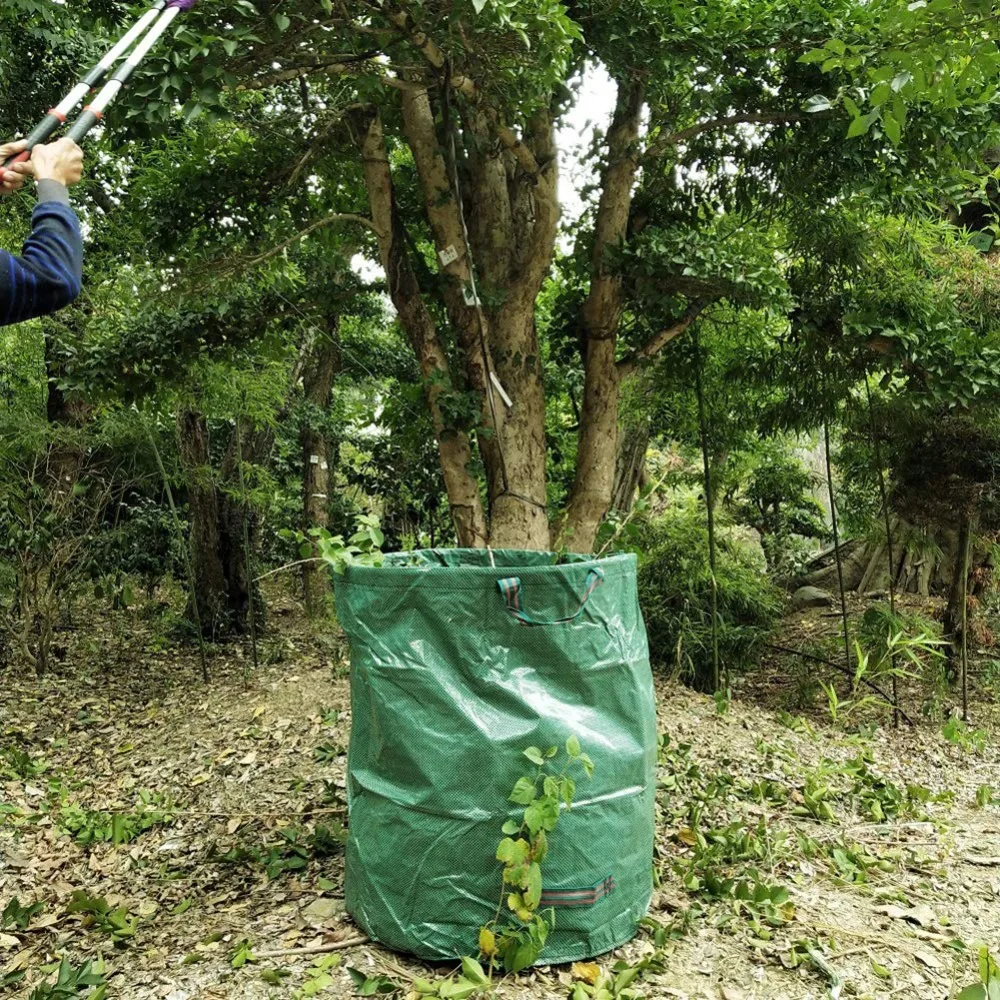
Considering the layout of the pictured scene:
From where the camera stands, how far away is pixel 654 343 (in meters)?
4.70

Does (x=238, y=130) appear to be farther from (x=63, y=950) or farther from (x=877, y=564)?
(x=877, y=564)

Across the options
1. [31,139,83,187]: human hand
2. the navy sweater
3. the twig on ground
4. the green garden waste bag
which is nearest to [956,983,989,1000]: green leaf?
the green garden waste bag

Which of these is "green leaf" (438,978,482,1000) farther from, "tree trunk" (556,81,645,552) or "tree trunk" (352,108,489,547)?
"tree trunk" (352,108,489,547)

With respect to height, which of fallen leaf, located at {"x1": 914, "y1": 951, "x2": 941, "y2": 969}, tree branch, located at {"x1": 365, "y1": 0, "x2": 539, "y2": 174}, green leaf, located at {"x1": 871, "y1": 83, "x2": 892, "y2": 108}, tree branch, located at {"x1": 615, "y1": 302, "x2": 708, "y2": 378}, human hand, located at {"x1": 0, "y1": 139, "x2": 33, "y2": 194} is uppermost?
tree branch, located at {"x1": 365, "y1": 0, "x2": 539, "y2": 174}

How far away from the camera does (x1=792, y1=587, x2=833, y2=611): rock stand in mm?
8961

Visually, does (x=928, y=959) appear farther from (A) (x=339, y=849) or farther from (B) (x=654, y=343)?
(B) (x=654, y=343)

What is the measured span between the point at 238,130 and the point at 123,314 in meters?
1.28

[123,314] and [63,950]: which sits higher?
[123,314]

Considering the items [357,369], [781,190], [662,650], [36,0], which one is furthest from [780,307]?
[357,369]

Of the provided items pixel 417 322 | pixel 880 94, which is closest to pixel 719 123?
pixel 417 322

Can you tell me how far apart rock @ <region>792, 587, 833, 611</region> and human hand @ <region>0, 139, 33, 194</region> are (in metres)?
8.33

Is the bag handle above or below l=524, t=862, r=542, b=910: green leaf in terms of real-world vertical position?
above

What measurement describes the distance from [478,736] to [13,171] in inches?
61.9

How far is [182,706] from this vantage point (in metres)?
5.47
